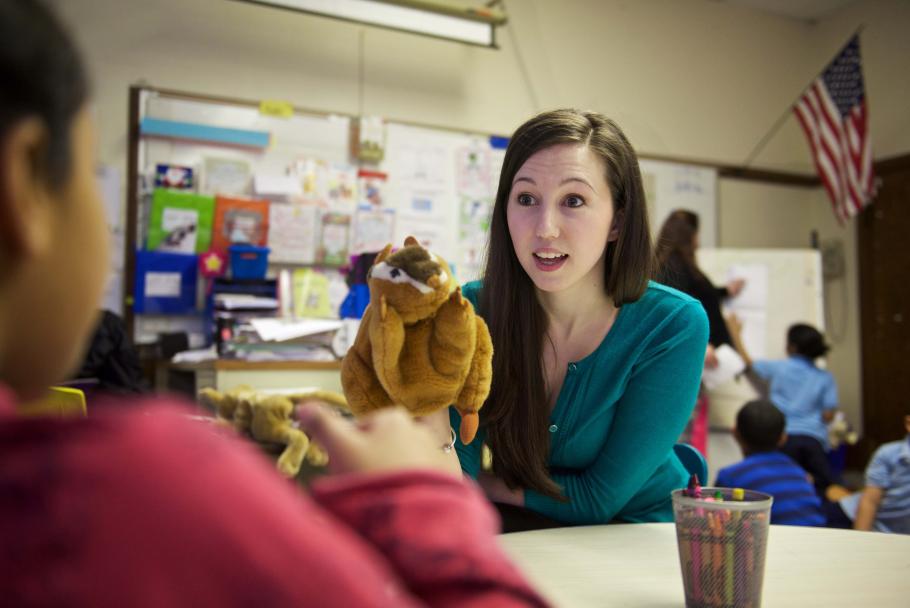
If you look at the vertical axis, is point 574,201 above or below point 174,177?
below

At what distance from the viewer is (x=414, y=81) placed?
3.95 meters

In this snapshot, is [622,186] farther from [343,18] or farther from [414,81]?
[414,81]

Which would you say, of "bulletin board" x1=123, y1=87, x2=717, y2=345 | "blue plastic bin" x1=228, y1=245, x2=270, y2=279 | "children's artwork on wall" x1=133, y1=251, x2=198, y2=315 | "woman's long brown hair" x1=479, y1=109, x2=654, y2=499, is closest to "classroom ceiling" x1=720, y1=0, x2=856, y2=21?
"bulletin board" x1=123, y1=87, x2=717, y2=345

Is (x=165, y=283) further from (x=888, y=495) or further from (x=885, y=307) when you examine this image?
(x=885, y=307)

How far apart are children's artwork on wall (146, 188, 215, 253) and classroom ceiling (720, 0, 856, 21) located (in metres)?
3.76

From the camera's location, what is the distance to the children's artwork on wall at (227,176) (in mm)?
3459

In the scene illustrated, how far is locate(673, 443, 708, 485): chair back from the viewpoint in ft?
4.52

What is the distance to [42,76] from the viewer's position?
309mm

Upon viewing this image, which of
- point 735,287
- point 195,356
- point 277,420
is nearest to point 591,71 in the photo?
point 735,287

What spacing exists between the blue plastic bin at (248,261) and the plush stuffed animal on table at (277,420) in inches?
44.9

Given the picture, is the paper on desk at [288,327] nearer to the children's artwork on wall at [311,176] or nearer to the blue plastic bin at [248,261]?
the blue plastic bin at [248,261]

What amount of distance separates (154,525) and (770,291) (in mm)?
4310

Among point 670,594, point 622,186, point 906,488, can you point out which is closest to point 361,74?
point 622,186

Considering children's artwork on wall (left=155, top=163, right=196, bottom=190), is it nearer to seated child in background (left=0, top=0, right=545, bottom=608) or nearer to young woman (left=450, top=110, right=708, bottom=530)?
young woman (left=450, top=110, right=708, bottom=530)
